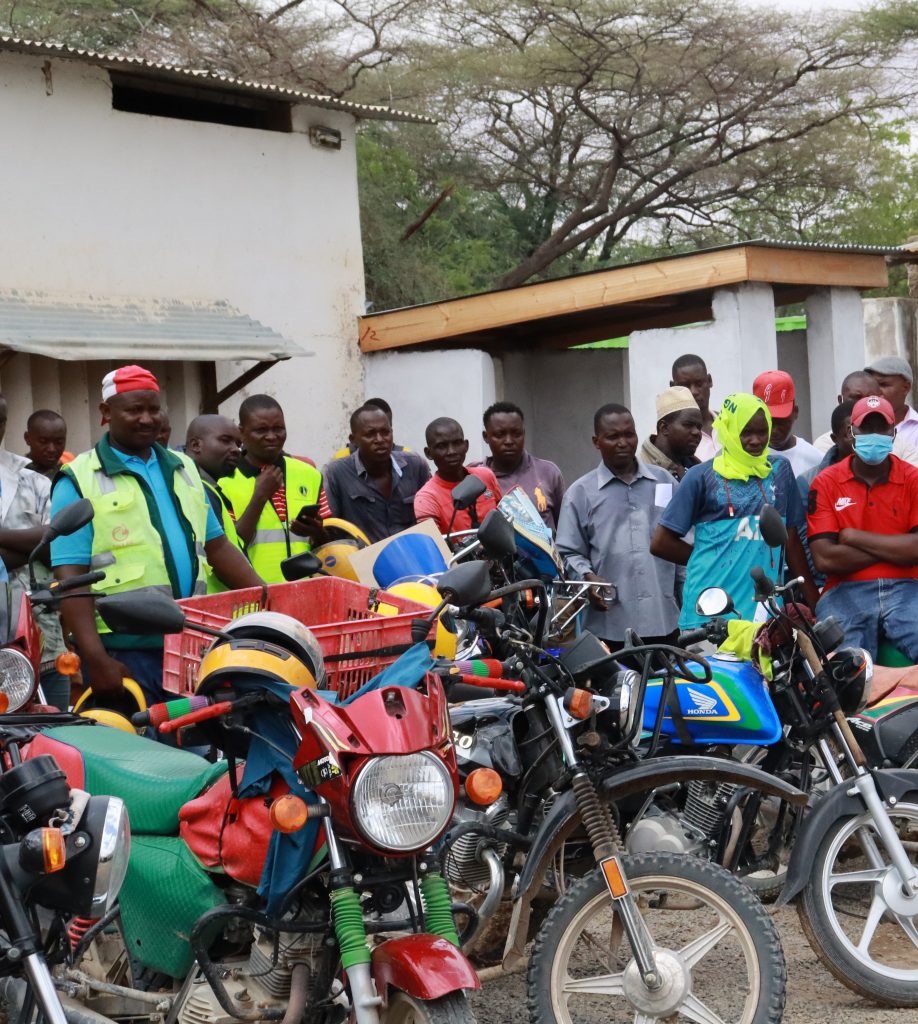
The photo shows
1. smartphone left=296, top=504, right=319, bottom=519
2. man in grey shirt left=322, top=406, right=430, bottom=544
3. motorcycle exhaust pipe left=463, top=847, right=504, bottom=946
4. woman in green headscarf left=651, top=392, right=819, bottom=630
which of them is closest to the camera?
motorcycle exhaust pipe left=463, top=847, right=504, bottom=946

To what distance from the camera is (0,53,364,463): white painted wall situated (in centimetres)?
1291

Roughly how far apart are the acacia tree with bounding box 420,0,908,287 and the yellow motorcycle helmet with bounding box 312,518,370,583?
17.4m

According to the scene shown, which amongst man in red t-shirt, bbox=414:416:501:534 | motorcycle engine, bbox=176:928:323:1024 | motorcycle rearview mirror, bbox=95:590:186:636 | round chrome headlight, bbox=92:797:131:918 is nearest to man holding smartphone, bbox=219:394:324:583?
man in red t-shirt, bbox=414:416:501:534

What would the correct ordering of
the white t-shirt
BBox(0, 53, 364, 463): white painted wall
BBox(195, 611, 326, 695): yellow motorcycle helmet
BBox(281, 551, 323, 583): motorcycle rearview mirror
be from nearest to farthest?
BBox(195, 611, 326, 695): yellow motorcycle helmet → BBox(281, 551, 323, 583): motorcycle rearview mirror → the white t-shirt → BBox(0, 53, 364, 463): white painted wall

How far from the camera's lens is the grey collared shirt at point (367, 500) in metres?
7.78

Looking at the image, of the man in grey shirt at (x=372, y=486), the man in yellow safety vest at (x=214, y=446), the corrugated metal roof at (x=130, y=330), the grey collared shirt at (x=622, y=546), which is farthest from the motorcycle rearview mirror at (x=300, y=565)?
the corrugated metal roof at (x=130, y=330)

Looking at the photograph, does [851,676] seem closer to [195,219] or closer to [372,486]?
[372,486]

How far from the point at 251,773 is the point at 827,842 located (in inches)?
71.5

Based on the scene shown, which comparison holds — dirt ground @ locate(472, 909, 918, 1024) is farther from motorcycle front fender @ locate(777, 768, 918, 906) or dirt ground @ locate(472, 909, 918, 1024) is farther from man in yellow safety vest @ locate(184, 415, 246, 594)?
man in yellow safety vest @ locate(184, 415, 246, 594)

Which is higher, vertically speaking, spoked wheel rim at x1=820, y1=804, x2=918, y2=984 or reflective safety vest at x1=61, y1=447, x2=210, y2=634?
reflective safety vest at x1=61, y1=447, x2=210, y2=634

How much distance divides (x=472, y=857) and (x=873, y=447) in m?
2.39

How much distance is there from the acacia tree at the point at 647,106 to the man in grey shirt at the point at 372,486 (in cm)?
1621

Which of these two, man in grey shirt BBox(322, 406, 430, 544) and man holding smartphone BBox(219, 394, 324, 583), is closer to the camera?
man holding smartphone BBox(219, 394, 324, 583)

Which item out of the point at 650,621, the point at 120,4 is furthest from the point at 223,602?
the point at 120,4
